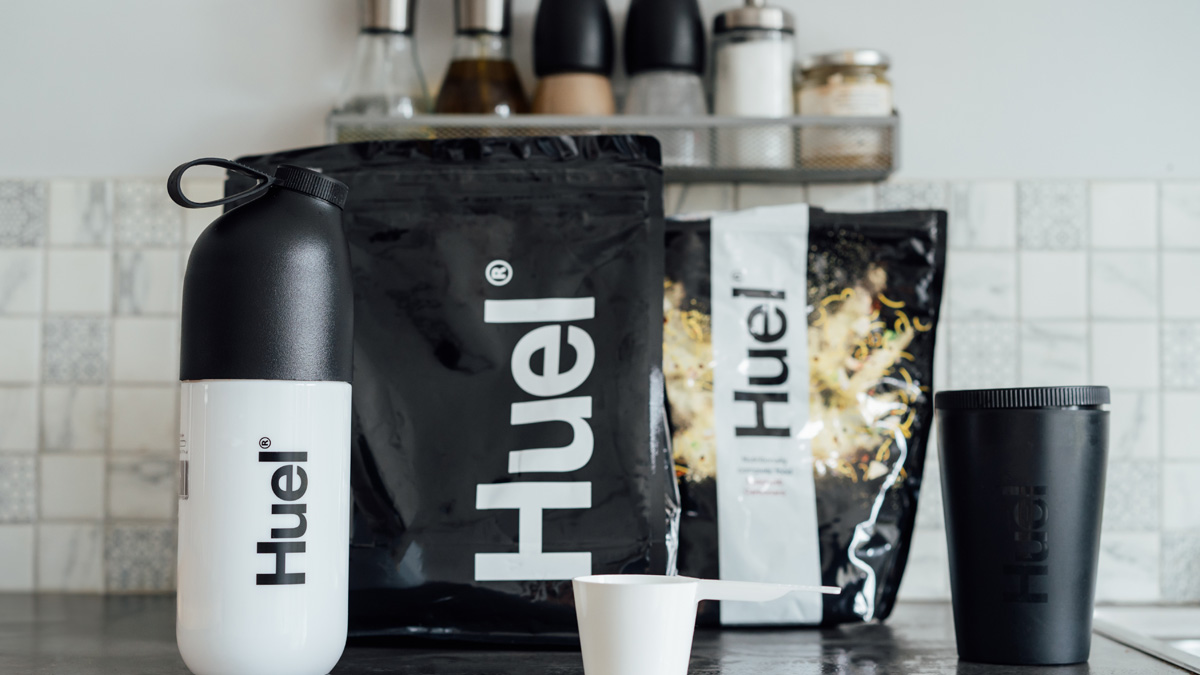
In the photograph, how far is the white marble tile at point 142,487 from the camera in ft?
3.36

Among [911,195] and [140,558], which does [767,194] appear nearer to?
Answer: [911,195]

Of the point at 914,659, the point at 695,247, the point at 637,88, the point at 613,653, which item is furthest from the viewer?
the point at 637,88

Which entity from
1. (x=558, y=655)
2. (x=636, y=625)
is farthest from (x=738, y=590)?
(x=558, y=655)

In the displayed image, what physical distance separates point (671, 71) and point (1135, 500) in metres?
0.70

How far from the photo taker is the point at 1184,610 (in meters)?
Result: 0.99

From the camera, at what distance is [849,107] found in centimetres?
93

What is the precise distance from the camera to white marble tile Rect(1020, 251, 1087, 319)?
103 cm

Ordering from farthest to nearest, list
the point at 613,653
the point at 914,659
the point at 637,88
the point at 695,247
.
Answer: the point at 637,88, the point at 695,247, the point at 914,659, the point at 613,653

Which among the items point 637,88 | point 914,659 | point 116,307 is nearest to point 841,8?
point 637,88

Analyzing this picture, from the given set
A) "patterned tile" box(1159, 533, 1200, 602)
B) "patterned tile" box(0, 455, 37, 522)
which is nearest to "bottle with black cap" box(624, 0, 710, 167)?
"patterned tile" box(1159, 533, 1200, 602)

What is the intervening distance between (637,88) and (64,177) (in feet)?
2.19

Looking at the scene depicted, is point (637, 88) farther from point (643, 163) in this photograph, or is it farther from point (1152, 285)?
point (1152, 285)

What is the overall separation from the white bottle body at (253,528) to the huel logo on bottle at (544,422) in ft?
0.53

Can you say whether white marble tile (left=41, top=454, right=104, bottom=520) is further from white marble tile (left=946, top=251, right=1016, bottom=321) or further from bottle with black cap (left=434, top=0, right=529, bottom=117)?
white marble tile (left=946, top=251, right=1016, bottom=321)
